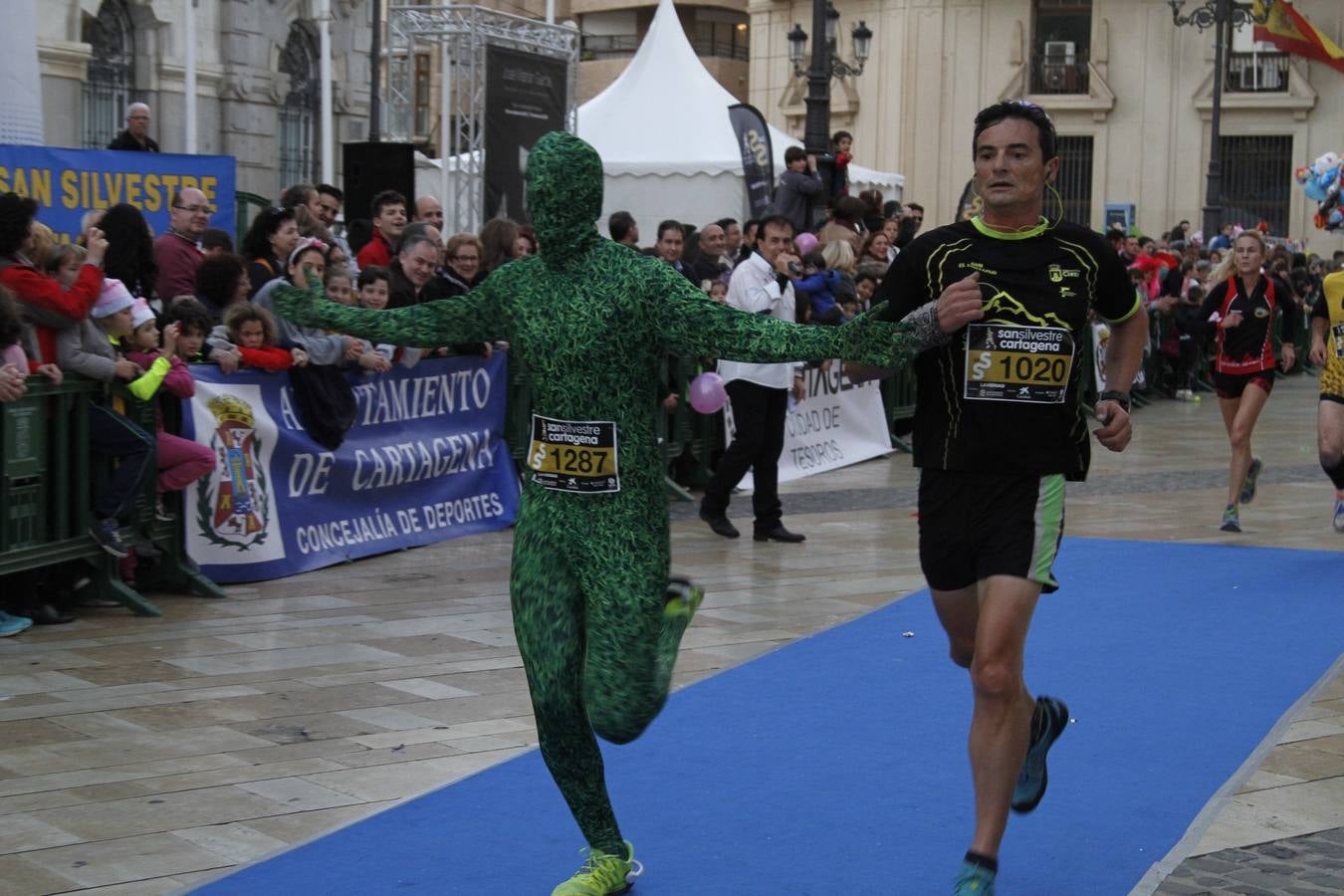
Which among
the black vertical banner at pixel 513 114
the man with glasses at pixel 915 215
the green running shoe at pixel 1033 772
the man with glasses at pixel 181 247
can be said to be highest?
the black vertical banner at pixel 513 114

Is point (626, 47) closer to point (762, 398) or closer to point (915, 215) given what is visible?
point (915, 215)

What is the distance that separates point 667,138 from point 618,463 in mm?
19613

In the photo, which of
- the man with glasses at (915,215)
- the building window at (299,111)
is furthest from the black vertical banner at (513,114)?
the building window at (299,111)

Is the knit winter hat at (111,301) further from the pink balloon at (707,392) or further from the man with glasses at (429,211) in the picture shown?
the man with glasses at (429,211)

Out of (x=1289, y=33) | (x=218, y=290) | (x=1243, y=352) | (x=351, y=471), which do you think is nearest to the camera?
(x=218, y=290)

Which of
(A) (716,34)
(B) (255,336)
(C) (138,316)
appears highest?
(A) (716,34)

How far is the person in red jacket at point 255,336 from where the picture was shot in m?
9.28

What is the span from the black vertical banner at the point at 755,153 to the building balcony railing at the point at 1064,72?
24878mm

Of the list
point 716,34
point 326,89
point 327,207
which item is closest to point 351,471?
point 327,207

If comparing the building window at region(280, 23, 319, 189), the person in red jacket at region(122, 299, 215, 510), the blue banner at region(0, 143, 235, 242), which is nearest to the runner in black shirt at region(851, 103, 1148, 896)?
the person in red jacket at region(122, 299, 215, 510)

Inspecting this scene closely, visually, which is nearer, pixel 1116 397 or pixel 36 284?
pixel 1116 397

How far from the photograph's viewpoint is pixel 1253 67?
4203 cm

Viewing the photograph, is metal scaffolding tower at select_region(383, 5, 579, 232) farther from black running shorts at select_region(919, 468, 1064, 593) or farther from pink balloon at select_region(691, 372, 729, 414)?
black running shorts at select_region(919, 468, 1064, 593)

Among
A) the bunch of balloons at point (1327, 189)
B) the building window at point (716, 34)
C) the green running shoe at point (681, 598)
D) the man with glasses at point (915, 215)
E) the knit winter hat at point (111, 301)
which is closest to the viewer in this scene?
the green running shoe at point (681, 598)
